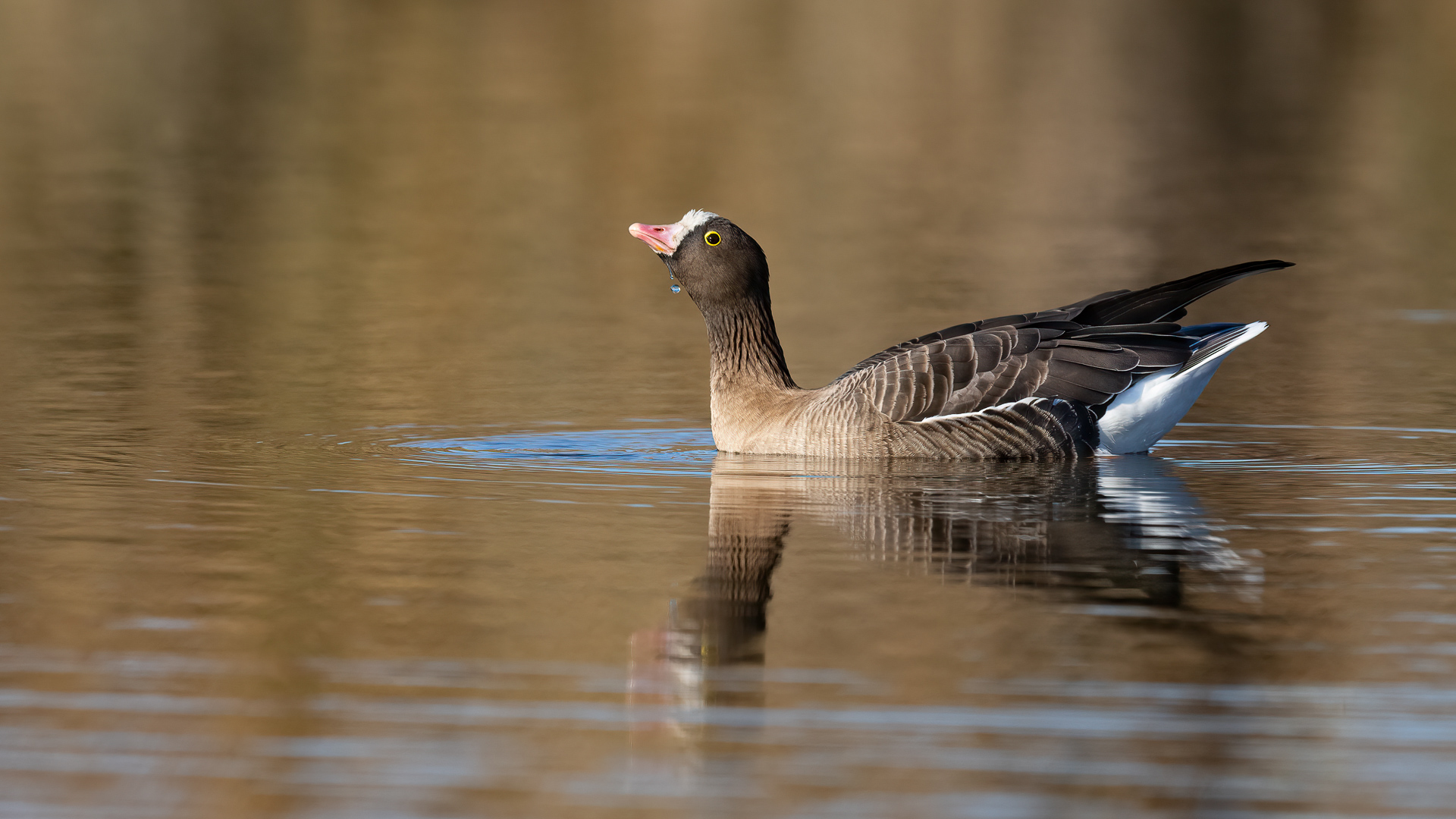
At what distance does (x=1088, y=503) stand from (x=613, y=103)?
32.8m

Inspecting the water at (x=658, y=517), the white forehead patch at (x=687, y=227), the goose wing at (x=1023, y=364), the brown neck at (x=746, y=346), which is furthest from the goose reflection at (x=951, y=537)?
the white forehead patch at (x=687, y=227)

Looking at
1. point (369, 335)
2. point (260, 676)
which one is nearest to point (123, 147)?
point (369, 335)

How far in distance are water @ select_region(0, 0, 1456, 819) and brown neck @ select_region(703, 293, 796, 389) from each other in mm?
727

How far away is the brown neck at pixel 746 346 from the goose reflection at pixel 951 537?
0.69 meters

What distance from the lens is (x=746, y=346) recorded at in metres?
14.6

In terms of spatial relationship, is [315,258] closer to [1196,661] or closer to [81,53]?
[1196,661]

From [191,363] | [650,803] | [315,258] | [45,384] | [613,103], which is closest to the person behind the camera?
[650,803]

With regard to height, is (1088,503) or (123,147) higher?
(123,147)

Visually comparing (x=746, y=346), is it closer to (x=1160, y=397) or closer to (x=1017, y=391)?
(x=1017, y=391)

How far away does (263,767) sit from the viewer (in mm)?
7008

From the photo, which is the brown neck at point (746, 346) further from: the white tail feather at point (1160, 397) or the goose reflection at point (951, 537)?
the white tail feather at point (1160, 397)

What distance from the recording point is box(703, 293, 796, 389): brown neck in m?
14.4

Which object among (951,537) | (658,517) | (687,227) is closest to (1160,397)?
(951,537)

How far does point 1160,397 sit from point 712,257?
133 inches
